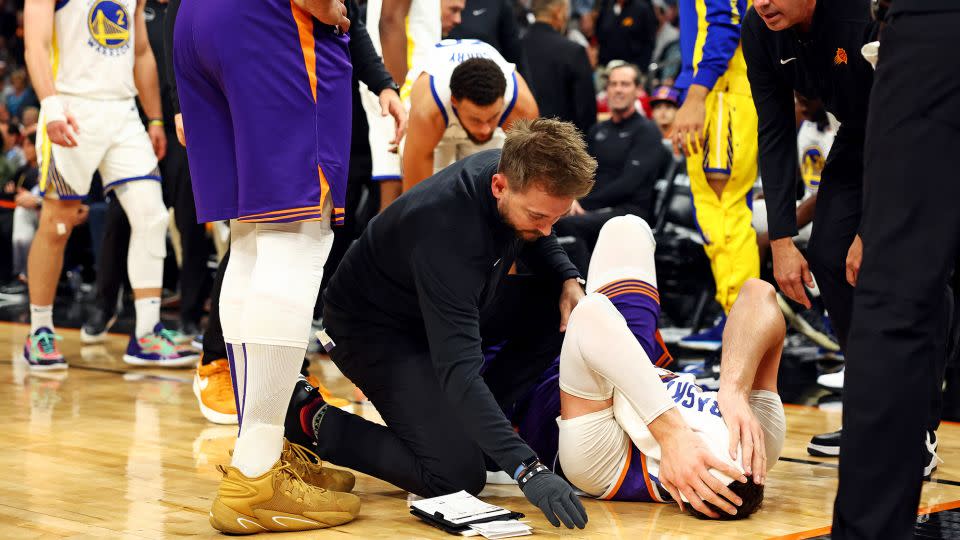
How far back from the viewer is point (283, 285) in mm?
2480

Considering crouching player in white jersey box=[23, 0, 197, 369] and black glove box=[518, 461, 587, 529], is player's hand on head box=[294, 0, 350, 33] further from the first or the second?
crouching player in white jersey box=[23, 0, 197, 369]

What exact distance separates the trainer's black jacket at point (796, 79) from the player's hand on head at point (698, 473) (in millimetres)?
798

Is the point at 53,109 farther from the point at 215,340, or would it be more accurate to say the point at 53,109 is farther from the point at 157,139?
the point at 215,340

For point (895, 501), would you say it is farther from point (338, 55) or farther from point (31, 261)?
point (31, 261)

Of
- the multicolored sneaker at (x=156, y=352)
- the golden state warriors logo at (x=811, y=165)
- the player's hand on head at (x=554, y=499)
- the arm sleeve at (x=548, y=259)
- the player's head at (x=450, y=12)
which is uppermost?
the player's head at (x=450, y=12)

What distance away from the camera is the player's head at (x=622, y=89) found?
6.73m

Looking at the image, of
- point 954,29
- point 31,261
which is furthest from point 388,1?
point 954,29

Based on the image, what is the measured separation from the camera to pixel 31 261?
199 inches

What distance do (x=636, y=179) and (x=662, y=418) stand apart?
4.09 m

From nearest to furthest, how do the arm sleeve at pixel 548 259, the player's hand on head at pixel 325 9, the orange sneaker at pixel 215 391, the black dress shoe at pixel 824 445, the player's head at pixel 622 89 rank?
the player's hand on head at pixel 325 9, the arm sleeve at pixel 548 259, the black dress shoe at pixel 824 445, the orange sneaker at pixel 215 391, the player's head at pixel 622 89

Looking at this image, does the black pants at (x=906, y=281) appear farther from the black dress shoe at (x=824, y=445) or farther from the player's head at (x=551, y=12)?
the player's head at (x=551, y=12)

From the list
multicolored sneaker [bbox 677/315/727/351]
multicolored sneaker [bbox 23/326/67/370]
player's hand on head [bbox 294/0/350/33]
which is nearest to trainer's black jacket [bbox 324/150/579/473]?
player's hand on head [bbox 294/0/350/33]

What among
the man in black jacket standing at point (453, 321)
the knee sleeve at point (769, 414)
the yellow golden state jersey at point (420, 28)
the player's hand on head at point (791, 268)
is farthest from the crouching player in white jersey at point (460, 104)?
the knee sleeve at point (769, 414)

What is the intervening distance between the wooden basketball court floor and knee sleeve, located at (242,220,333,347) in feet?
1.51
